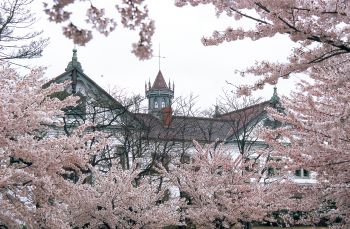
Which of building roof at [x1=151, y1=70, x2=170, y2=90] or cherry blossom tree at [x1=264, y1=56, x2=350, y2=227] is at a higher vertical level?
building roof at [x1=151, y1=70, x2=170, y2=90]

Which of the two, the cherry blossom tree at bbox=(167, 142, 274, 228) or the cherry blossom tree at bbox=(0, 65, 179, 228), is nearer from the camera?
the cherry blossom tree at bbox=(0, 65, 179, 228)

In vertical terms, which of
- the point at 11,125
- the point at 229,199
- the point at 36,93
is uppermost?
the point at 36,93

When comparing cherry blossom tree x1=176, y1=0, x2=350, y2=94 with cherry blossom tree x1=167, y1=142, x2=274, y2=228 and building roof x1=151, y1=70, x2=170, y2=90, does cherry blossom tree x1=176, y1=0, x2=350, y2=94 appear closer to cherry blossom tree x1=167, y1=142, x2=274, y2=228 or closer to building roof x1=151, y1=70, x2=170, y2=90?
cherry blossom tree x1=167, y1=142, x2=274, y2=228

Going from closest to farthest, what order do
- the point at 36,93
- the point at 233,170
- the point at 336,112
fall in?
the point at 336,112 < the point at 36,93 < the point at 233,170

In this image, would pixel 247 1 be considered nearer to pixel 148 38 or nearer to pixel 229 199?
pixel 148 38

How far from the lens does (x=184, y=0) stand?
6.80 metres

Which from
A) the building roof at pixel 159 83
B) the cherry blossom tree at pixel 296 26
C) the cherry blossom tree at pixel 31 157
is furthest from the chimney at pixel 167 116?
the cherry blossom tree at pixel 296 26

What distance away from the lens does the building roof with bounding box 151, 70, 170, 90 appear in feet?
184

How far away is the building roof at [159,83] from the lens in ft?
184

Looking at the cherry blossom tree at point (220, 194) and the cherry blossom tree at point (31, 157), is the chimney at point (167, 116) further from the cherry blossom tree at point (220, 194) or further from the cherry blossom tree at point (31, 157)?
the cherry blossom tree at point (31, 157)

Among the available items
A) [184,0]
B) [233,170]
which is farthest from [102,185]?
[184,0]

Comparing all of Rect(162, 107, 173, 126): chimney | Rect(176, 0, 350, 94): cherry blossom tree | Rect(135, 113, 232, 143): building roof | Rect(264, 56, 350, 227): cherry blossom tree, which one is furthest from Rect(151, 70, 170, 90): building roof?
Rect(176, 0, 350, 94): cherry blossom tree

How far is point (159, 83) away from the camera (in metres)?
57.2

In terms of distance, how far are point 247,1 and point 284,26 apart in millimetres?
555
